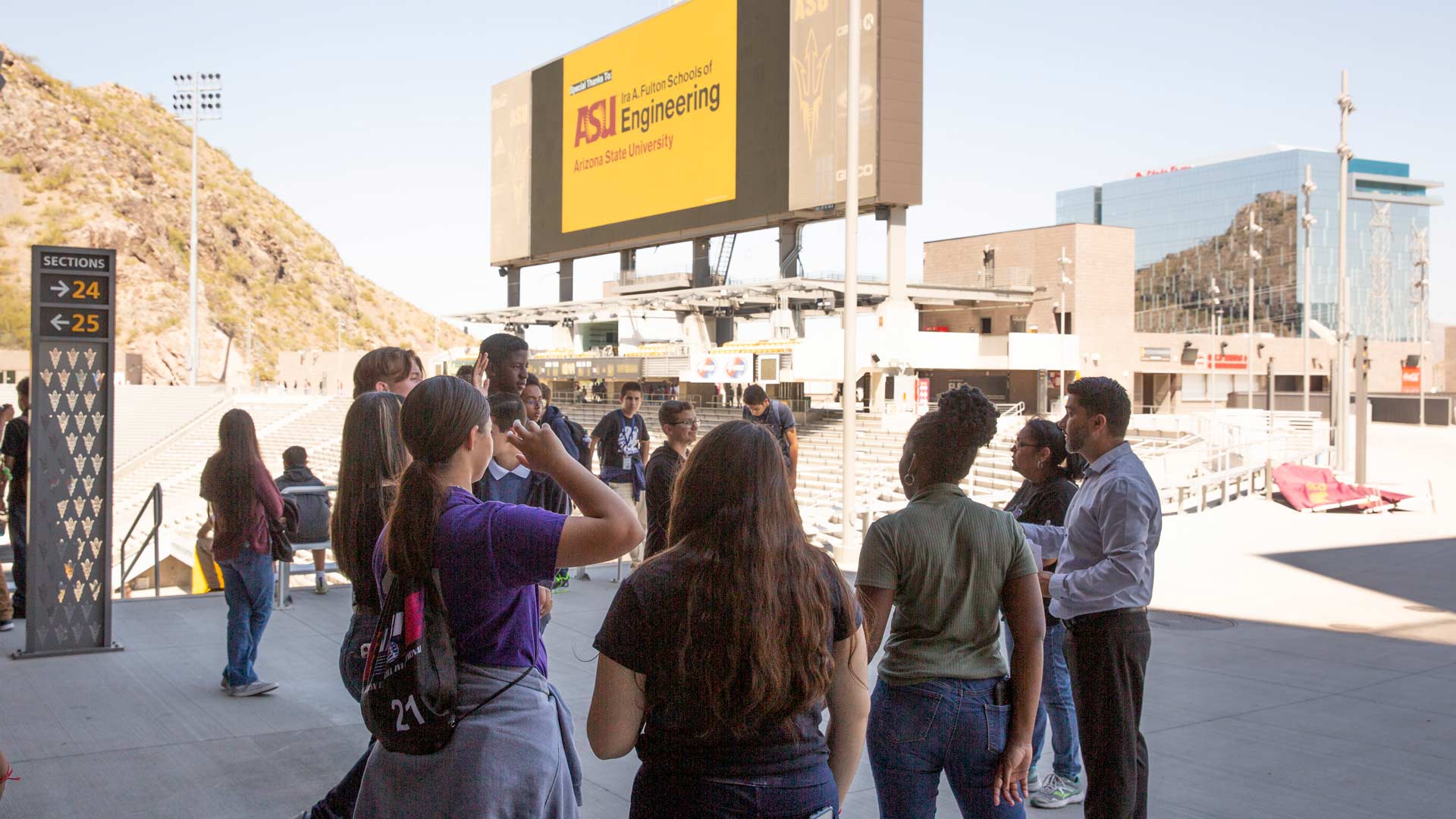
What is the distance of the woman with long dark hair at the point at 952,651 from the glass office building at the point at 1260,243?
13038 centimetres

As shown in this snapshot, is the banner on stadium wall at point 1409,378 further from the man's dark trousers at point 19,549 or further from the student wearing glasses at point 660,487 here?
the man's dark trousers at point 19,549

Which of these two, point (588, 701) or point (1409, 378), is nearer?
point (588, 701)

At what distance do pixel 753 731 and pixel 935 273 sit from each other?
58632mm

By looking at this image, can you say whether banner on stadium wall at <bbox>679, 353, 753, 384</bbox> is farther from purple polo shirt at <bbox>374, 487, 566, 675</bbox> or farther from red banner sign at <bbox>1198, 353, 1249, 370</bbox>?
purple polo shirt at <bbox>374, 487, 566, 675</bbox>

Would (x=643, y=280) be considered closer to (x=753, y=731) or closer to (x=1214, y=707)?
(x=1214, y=707)

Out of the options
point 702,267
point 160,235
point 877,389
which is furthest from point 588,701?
point 160,235

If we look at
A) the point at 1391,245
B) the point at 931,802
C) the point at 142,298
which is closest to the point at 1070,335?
the point at 931,802

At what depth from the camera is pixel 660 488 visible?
671cm

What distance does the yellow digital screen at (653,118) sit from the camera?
131 feet

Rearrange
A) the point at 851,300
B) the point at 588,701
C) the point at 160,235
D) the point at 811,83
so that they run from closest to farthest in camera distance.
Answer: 1. the point at 588,701
2. the point at 851,300
3. the point at 811,83
4. the point at 160,235

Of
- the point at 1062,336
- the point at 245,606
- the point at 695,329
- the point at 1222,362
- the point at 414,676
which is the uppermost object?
the point at 695,329

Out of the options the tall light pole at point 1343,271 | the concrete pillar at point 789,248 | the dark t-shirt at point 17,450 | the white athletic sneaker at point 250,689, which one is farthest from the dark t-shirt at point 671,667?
the concrete pillar at point 789,248

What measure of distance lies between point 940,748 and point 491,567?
1423 mm

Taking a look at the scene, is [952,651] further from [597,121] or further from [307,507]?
[597,121]
